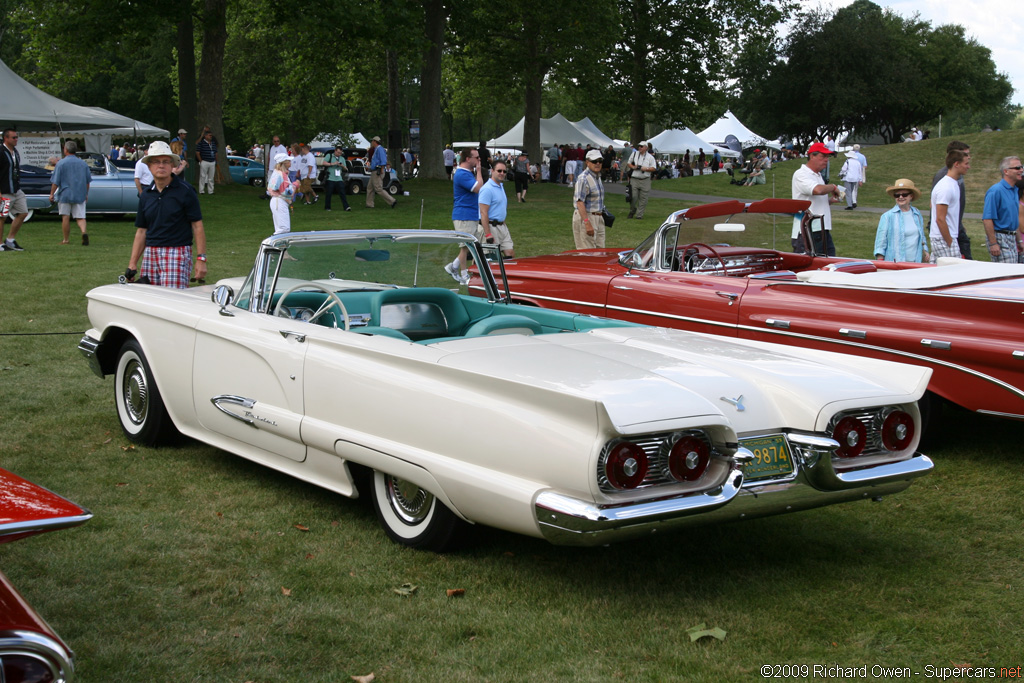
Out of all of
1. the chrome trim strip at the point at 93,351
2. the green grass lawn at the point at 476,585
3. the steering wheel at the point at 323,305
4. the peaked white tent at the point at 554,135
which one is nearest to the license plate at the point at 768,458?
the green grass lawn at the point at 476,585

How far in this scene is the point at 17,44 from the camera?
163 feet

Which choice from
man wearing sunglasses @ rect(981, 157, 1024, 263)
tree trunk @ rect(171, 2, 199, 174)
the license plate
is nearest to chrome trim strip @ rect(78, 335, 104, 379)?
the license plate

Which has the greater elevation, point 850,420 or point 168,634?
point 850,420

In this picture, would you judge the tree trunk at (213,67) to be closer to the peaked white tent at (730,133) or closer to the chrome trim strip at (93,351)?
the chrome trim strip at (93,351)

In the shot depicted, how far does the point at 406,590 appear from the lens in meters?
3.72

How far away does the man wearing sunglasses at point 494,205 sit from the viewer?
10.6 m

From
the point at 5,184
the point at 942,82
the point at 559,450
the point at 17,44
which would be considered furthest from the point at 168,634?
the point at 942,82

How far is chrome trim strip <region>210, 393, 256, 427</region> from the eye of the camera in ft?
15.2

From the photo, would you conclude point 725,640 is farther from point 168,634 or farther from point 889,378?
point 168,634

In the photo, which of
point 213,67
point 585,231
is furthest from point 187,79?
point 585,231

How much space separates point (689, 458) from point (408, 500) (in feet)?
4.28

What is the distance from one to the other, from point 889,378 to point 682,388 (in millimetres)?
1097

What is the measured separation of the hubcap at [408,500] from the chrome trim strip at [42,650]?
1.98m

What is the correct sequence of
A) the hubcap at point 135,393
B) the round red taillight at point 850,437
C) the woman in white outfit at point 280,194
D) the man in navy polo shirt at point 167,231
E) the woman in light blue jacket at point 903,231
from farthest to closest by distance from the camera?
1. the woman in white outfit at point 280,194
2. the woman in light blue jacket at point 903,231
3. the man in navy polo shirt at point 167,231
4. the hubcap at point 135,393
5. the round red taillight at point 850,437
